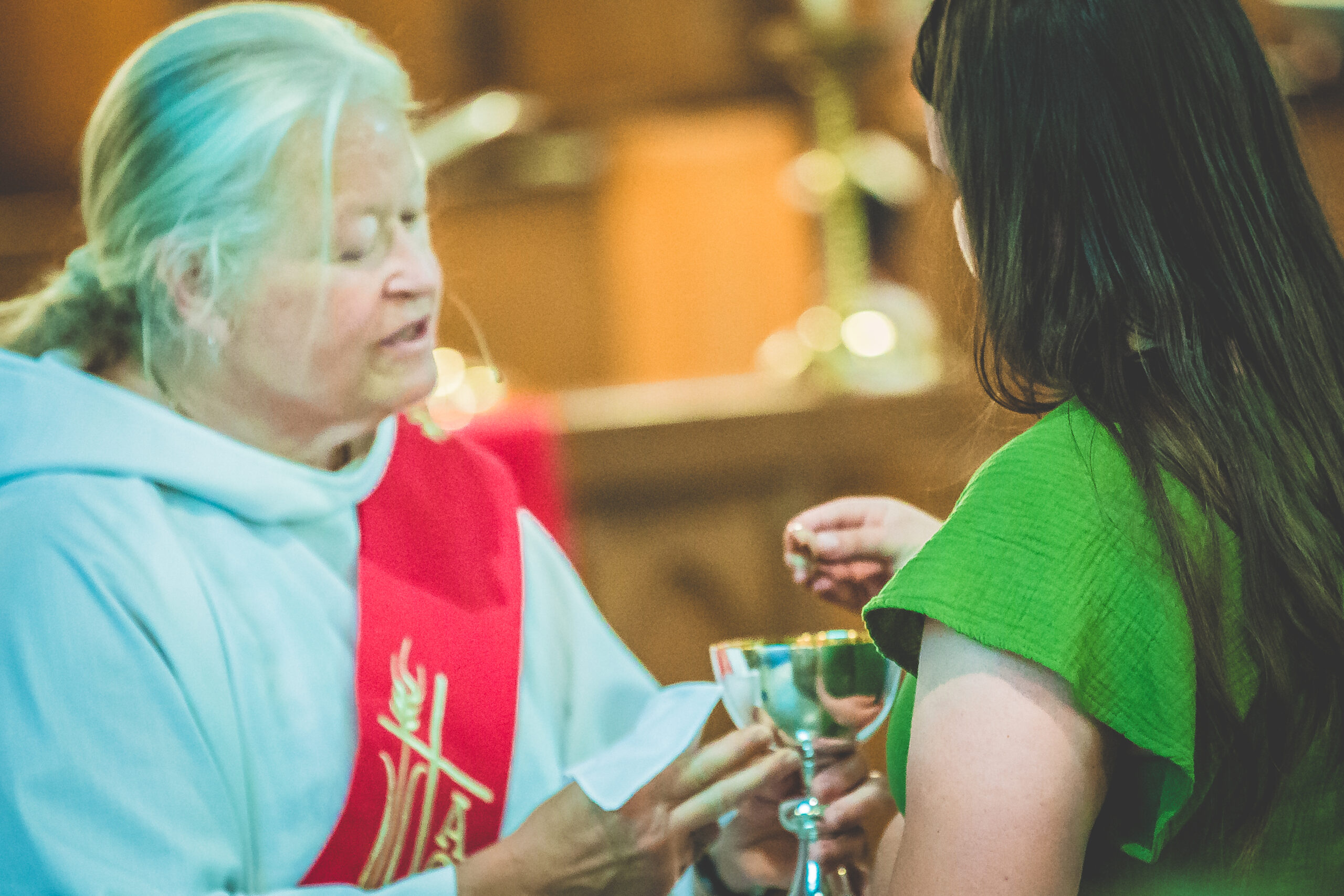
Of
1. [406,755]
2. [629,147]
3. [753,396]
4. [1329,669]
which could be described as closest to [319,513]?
[406,755]

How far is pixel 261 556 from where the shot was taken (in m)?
1.37

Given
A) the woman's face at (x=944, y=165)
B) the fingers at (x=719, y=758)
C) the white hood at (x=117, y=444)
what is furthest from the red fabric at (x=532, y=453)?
the woman's face at (x=944, y=165)

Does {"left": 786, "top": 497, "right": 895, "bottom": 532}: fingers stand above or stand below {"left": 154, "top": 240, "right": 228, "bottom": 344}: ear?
below

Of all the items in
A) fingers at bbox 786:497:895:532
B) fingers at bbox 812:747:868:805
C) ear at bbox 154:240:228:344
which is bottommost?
fingers at bbox 812:747:868:805

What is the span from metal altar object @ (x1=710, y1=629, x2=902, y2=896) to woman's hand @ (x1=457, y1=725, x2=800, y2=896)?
53 mm

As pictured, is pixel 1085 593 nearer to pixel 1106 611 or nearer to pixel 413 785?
pixel 1106 611

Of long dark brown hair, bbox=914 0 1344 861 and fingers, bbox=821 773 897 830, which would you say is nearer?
long dark brown hair, bbox=914 0 1344 861

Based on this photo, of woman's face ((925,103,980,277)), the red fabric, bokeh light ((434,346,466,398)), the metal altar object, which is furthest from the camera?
bokeh light ((434,346,466,398))

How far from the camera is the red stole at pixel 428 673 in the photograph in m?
1.34

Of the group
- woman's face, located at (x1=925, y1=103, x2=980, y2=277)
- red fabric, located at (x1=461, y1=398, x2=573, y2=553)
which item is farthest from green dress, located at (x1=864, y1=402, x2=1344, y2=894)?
red fabric, located at (x1=461, y1=398, x2=573, y2=553)

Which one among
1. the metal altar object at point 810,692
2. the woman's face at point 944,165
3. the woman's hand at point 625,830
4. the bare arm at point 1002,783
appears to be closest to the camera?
the bare arm at point 1002,783

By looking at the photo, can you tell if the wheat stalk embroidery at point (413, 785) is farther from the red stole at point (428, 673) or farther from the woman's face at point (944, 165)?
the woman's face at point (944, 165)

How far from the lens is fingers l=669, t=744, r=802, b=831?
4.27ft

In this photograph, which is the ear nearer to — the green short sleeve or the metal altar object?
the metal altar object
